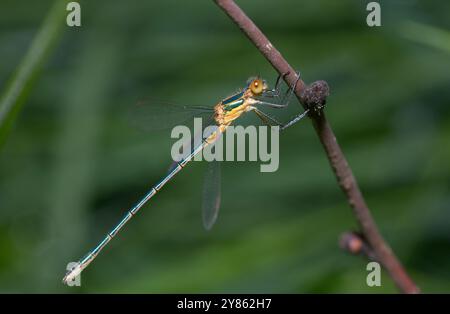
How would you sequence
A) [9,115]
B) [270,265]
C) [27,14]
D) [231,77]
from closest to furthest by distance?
[9,115]
[270,265]
[231,77]
[27,14]

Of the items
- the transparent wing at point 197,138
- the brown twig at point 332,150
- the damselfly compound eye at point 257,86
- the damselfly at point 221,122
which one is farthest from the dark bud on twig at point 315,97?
the transparent wing at point 197,138

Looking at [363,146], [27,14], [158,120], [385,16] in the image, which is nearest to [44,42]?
[158,120]

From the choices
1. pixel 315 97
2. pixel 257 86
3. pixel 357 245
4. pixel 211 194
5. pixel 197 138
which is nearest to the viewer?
pixel 315 97

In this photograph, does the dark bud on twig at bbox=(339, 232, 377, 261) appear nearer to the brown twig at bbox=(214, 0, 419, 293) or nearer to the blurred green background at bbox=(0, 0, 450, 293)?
the brown twig at bbox=(214, 0, 419, 293)

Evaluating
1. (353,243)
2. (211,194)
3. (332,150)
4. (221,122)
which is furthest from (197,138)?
(332,150)

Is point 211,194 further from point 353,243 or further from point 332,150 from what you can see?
point 332,150

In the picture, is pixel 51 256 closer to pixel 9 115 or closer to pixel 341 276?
pixel 341 276
